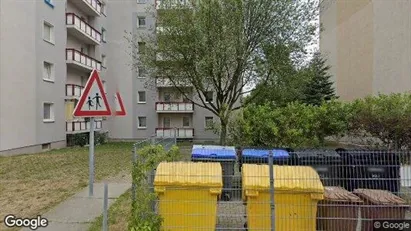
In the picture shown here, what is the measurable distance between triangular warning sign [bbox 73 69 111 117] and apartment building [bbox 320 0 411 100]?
55.6ft

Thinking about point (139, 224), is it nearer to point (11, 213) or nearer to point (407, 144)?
point (11, 213)

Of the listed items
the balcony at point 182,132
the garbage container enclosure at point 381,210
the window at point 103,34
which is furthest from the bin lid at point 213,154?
the window at point 103,34

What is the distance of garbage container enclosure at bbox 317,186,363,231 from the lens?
439cm

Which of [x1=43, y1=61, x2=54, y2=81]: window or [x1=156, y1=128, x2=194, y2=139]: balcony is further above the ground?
[x1=43, y1=61, x2=54, y2=81]: window

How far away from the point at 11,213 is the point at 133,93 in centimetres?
2723

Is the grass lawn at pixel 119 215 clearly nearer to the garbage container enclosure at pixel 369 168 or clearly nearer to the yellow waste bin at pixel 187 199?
the yellow waste bin at pixel 187 199

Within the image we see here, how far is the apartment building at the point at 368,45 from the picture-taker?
19.5 meters

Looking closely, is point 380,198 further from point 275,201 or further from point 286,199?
point 275,201

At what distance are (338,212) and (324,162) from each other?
5.73 ft

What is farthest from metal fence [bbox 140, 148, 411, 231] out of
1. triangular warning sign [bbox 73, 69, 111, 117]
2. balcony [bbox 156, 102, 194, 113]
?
balcony [bbox 156, 102, 194, 113]

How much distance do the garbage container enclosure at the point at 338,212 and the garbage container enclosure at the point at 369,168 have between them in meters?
0.98

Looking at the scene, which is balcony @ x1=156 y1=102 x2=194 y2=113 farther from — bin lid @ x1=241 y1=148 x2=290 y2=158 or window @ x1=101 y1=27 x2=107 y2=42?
bin lid @ x1=241 y1=148 x2=290 y2=158

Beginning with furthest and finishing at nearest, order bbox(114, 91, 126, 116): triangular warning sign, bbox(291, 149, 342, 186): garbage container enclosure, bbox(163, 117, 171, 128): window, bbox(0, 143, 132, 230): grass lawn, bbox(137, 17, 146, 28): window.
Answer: bbox(137, 17, 146, 28): window, bbox(163, 117, 171, 128): window, bbox(114, 91, 126, 116): triangular warning sign, bbox(0, 143, 132, 230): grass lawn, bbox(291, 149, 342, 186): garbage container enclosure

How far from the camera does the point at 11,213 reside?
567cm
